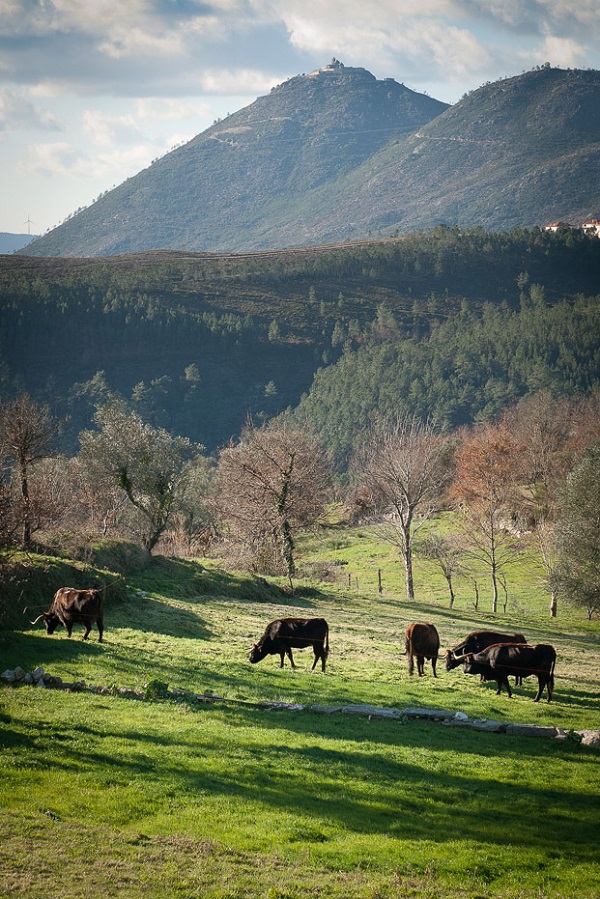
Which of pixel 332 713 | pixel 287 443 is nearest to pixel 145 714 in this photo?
pixel 332 713

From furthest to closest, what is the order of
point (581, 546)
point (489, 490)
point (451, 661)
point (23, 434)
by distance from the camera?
point (489, 490) → point (581, 546) → point (23, 434) → point (451, 661)

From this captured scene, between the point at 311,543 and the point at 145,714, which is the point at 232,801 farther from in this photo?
the point at 311,543

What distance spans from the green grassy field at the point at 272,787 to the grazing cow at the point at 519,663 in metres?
0.54

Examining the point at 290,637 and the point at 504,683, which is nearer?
the point at 504,683

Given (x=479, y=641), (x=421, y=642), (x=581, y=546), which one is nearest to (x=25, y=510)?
(x=421, y=642)

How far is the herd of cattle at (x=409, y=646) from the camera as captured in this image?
70.9ft

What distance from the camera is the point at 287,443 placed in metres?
50.8

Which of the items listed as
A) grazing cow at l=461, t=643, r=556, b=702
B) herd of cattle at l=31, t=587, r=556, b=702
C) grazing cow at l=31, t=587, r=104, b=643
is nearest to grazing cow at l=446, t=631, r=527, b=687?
herd of cattle at l=31, t=587, r=556, b=702

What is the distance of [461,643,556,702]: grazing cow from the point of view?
21.5 metres

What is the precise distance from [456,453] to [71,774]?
85.0m

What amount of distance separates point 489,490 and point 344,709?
2048 inches

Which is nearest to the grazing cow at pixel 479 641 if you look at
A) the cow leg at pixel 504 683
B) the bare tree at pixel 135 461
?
the cow leg at pixel 504 683

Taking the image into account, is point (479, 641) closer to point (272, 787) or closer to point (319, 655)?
point (319, 655)

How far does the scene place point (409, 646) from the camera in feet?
75.5
